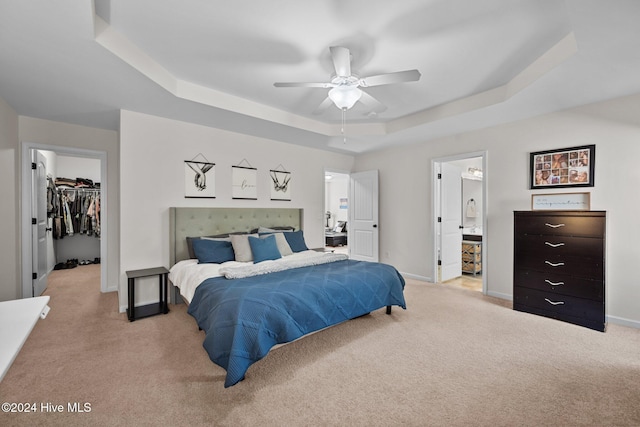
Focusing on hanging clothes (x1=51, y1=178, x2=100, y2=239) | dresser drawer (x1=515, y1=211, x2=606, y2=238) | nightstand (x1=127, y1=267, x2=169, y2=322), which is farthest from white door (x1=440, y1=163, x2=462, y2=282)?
hanging clothes (x1=51, y1=178, x2=100, y2=239)

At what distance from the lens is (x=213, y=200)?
429 centimetres

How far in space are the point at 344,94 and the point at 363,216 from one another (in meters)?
3.56

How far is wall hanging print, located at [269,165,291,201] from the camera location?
4.97 meters

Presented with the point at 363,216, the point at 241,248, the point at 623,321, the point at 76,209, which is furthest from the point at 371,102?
the point at 76,209

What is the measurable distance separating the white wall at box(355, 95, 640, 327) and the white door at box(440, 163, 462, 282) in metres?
0.24

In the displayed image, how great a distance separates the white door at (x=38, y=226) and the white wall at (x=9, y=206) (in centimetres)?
23

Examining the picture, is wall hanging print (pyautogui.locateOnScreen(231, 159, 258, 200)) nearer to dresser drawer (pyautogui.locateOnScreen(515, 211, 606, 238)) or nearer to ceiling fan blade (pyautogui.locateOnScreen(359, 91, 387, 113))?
ceiling fan blade (pyautogui.locateOnScreen(359, 91, 387, 113))

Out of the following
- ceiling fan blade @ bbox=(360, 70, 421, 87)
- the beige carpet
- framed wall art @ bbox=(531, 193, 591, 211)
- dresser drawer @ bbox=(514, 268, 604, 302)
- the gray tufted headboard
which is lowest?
the beige carpet

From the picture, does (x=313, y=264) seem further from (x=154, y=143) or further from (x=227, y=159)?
(x=154, y=143)

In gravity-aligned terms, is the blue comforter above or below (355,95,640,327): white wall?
below

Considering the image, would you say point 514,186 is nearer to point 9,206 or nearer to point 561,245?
point 561,245

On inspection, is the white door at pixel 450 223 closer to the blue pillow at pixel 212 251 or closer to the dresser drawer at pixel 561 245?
the dresser drawer at pixel 561 245

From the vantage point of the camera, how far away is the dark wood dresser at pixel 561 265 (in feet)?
9.84

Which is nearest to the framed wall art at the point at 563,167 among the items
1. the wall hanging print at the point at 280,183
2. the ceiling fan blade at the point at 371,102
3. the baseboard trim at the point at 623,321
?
the baseboard trim at the point at 623,321
